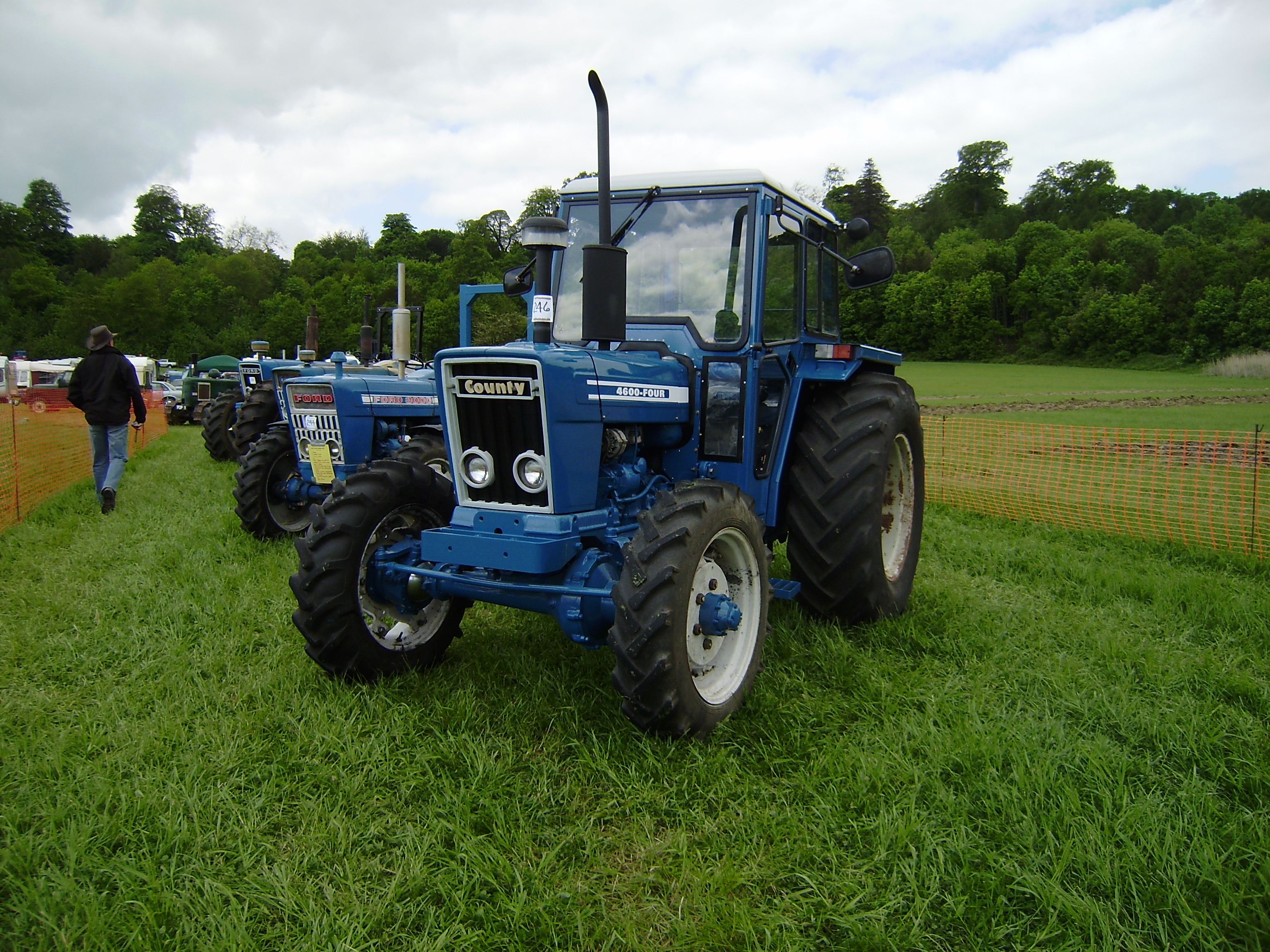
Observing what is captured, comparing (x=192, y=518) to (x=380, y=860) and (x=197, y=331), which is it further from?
(x=197, y=331)

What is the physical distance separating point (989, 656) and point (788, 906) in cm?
203

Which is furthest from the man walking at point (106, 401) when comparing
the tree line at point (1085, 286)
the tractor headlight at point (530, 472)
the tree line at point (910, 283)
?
the tree line at point (1085, 286)

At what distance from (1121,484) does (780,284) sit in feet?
20.3

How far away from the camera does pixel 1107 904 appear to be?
206 centimetres

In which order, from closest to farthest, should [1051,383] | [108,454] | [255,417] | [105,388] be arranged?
[105,388]
[108,454]
[255,417]
[1051,383]

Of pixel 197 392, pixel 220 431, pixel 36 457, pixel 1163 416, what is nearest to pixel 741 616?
pixel 36 457

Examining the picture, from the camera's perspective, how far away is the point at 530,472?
119 inches

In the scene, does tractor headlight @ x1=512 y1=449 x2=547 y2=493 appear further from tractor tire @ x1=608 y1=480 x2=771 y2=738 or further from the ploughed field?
the ploughed field

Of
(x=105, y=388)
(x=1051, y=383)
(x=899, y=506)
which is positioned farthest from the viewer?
(x=1051, y=383)

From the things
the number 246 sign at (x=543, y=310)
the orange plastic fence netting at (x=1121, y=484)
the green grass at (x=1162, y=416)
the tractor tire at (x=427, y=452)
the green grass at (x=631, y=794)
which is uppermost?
the number 246 sign at (x=543, y=310)

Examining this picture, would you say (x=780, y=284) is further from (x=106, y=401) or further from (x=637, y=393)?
(x=106, y=401)

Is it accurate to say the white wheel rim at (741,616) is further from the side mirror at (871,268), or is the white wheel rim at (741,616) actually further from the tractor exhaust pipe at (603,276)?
the side mirror at (871,268)

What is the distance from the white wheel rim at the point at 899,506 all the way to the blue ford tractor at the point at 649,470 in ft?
0.95

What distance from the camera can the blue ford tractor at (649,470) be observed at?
286 centimetres
